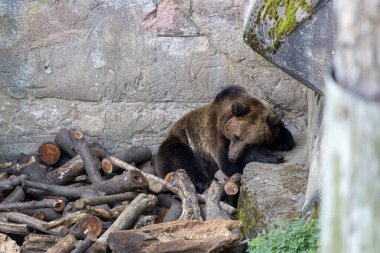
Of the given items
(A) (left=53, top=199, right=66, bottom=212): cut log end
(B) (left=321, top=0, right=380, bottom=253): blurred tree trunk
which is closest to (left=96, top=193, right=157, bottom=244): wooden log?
(A) (left=53, top=199, right=66, bottom=212): cut log end

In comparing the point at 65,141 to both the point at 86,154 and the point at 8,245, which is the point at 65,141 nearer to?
the point at 86,154

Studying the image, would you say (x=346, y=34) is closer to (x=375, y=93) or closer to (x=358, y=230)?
(x=375, y=93)

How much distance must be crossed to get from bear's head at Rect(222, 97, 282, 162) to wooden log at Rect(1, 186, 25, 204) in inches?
63.2

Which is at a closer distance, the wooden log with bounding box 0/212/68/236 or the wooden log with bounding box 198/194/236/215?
the wooden log with bounding box 0/212/68/236

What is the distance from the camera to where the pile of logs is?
4.74 m

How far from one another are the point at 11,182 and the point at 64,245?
1.15 m

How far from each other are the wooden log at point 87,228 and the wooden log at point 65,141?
1457 millimetres

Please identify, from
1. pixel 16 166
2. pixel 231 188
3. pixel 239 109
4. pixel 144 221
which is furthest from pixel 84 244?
pixel 239 109

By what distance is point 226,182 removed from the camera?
6.03m

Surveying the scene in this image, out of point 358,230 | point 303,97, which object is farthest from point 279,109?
point 358,230

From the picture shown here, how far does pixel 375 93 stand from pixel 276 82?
17.7 feet

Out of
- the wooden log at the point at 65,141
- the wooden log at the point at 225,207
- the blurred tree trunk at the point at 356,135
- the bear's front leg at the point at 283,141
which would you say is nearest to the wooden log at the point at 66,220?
the wooden log at the point at 225,207

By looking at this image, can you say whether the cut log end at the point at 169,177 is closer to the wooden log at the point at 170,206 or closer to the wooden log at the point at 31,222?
the wooden log at the point at 170,206

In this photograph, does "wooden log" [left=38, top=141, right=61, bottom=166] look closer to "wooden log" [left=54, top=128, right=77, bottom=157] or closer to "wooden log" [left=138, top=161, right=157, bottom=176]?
"wooden log" [left=54, top=128, right=77, bottom=157]
